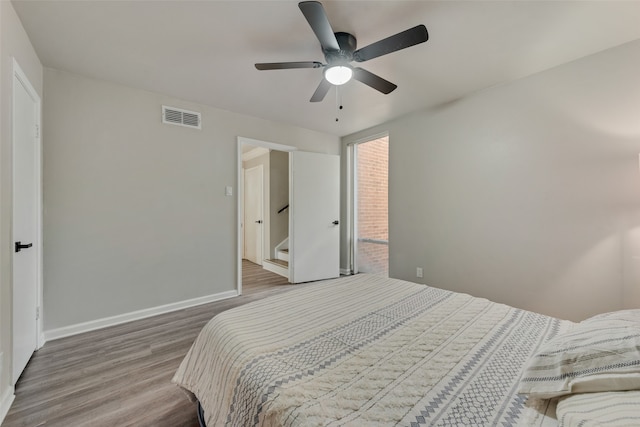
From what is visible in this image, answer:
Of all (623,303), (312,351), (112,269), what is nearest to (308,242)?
(112,269)

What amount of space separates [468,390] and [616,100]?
265cm

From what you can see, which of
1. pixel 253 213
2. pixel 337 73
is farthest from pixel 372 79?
pixel 253 213

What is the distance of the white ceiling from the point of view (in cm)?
165

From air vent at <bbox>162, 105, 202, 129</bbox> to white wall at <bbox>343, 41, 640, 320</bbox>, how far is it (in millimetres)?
2715

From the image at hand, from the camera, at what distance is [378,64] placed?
2.25 meters

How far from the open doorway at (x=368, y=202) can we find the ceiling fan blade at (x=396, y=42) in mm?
2653

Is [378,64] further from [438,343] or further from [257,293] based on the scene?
[257,293]

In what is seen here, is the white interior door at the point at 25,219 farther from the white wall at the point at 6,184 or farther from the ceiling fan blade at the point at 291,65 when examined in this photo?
the ceiling fan blade at the point at 291,65

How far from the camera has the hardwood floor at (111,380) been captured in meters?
1.46

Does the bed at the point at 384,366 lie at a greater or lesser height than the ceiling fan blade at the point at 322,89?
lesser

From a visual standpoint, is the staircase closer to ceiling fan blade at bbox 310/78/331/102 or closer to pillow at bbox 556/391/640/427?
ceiling fan blade at bbox 310/78/331/102

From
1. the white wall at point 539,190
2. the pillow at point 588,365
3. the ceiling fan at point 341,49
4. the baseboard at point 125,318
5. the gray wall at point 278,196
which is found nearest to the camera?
the pillow at point 588,365

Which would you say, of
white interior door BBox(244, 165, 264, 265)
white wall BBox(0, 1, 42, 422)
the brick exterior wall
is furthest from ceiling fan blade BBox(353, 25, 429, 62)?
white interior door BBox(244, 165, 264, 265)

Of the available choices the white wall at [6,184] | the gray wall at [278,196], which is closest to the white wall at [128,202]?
the white wall at [6,184]
